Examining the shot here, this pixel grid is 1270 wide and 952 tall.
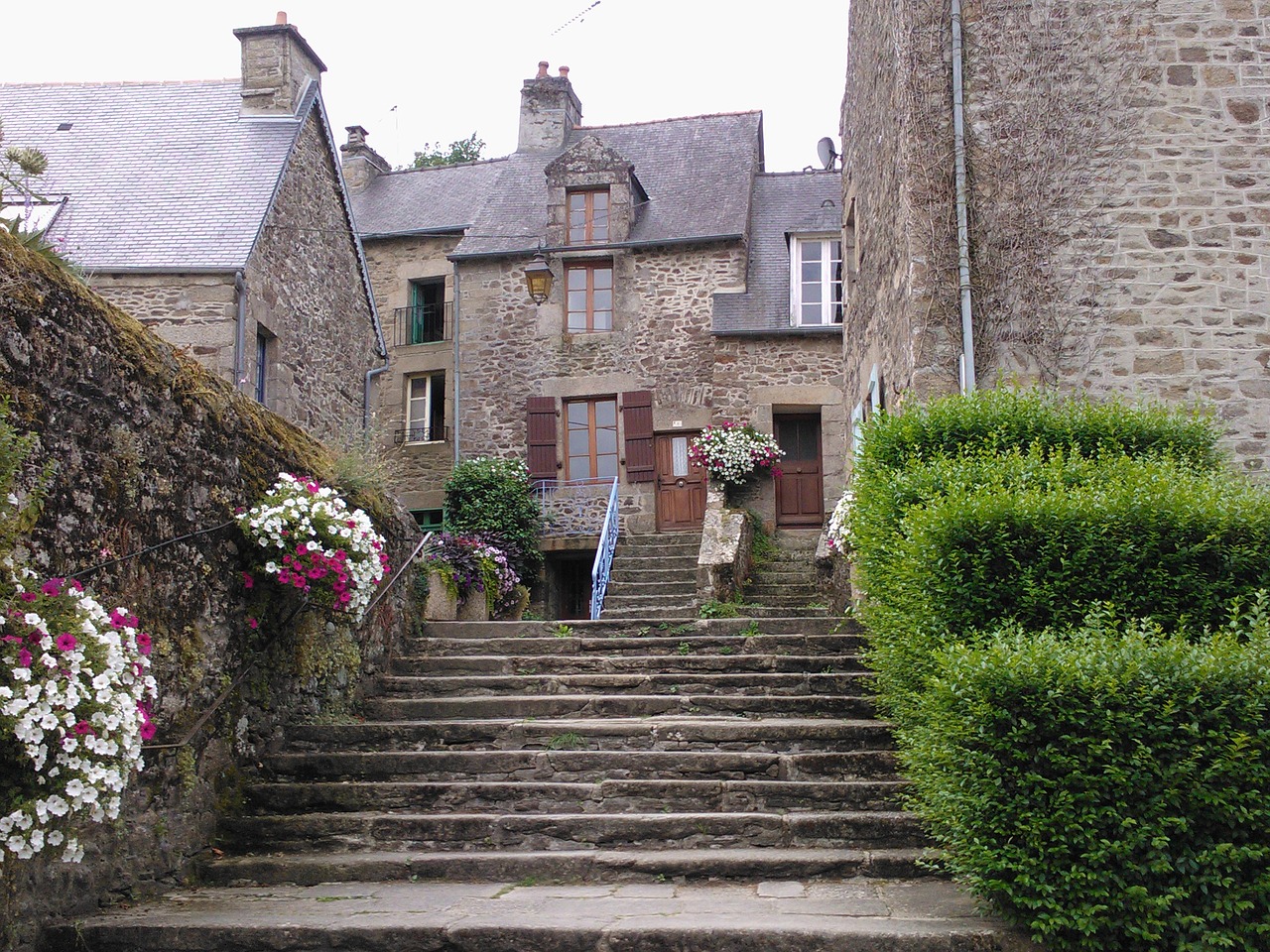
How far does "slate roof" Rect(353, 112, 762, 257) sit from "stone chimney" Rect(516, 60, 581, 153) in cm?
21

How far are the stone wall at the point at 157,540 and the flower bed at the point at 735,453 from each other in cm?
918

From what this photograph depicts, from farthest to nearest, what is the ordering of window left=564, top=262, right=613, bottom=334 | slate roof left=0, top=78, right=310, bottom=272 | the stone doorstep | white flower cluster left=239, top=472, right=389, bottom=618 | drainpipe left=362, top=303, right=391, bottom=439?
window left=564, top=262, right=613, bottom=334 → drainpipe left=362, top=303, right=391, bottom=439 → slate roof left=0, top=78, right=310, bottom=272 → white flower cluster left=239, top=472, right=389, bottom=618 → the stone doorstep

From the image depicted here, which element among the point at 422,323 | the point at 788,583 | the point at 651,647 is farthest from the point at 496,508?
the point at 651,647

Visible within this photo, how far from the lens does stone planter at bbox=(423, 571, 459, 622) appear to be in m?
9.33

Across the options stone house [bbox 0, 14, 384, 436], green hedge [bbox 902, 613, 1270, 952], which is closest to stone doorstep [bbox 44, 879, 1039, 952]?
green hedge [bbox 902, 613, 1270, 952]

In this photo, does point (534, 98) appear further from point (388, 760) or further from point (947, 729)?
point (947, 729)

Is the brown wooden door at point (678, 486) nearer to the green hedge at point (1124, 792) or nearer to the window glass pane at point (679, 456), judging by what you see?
the window glass pane at point (679, 456)

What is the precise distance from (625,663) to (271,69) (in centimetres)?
947

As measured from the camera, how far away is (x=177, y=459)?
5320 mm

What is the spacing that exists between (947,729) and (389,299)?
1558cm

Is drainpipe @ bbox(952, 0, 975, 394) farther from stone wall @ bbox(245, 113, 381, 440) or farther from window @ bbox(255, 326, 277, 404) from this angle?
window @ bbox(255, 326, 277, 404)

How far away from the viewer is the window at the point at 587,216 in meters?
17.1

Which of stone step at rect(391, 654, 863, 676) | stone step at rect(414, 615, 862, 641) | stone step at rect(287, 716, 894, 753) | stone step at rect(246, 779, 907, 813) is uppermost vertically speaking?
stone step at rect(414, 615, 862, 641)

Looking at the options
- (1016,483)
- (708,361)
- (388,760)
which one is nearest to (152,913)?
(388,760)
